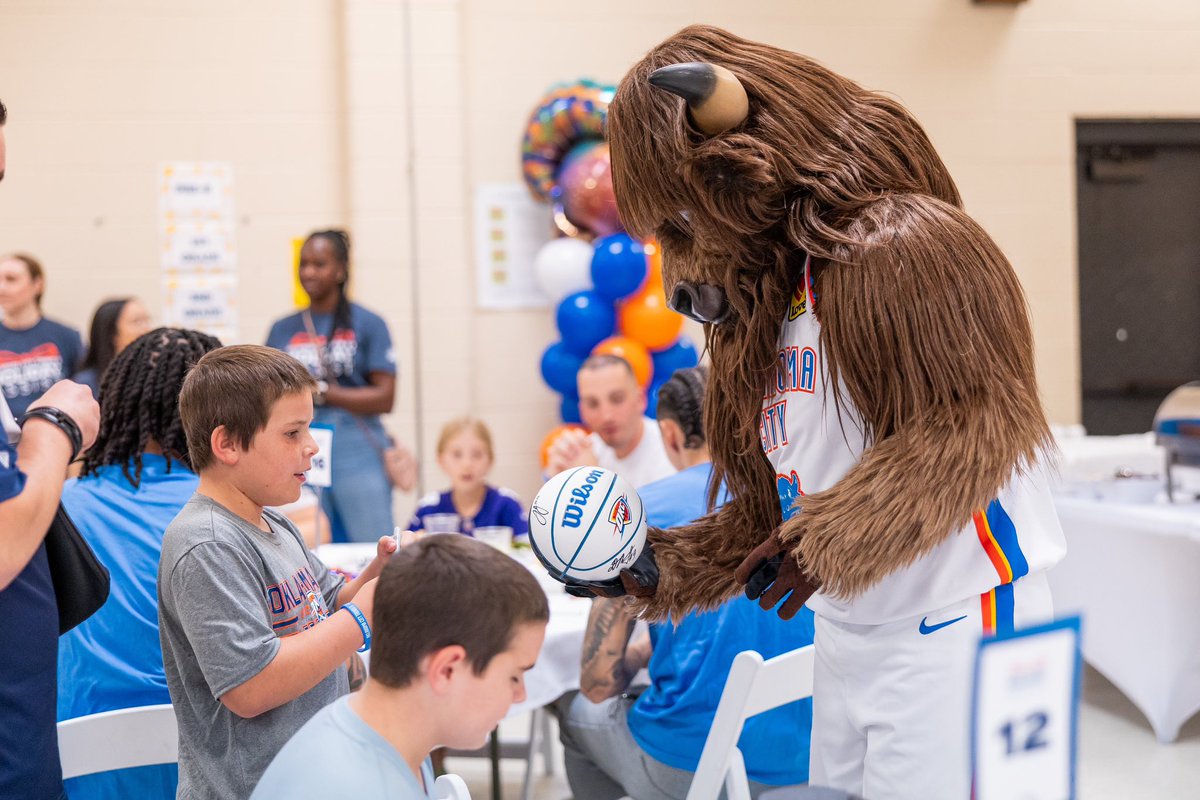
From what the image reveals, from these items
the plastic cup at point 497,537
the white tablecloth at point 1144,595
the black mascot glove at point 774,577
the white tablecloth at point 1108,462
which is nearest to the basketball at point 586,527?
the black mascot glove at point 774,577

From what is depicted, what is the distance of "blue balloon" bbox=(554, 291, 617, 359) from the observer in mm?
4902

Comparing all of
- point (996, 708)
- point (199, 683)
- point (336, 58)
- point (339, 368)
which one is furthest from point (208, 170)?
point (996, 708)

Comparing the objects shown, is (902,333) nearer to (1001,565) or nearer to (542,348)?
(1001,565)

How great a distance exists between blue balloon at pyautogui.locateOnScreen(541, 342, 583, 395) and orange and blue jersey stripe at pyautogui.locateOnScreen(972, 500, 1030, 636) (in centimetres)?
369

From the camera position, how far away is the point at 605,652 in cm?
229

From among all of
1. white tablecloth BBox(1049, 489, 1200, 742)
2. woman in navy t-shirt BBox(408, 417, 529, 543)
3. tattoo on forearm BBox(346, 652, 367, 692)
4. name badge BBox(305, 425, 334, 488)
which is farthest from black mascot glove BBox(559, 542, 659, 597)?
white tablecloth BBox(1049, 489, 1200, 742)

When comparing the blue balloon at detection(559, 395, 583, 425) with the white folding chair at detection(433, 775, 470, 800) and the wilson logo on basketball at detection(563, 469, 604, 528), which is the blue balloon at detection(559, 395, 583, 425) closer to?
the wilson logo on basketball at detection(563, 469, 604, 528)

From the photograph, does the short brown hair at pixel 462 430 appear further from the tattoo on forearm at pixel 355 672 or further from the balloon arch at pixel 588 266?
the tattoo on forearm at pixel 355 672

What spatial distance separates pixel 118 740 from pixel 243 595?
1.52 feet

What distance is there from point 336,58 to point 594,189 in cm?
156

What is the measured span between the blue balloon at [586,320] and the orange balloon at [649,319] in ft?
0.23

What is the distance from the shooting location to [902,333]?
53.5 inches

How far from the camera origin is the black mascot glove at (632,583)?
5.35 ft

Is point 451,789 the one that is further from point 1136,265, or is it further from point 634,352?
point 1136,265
